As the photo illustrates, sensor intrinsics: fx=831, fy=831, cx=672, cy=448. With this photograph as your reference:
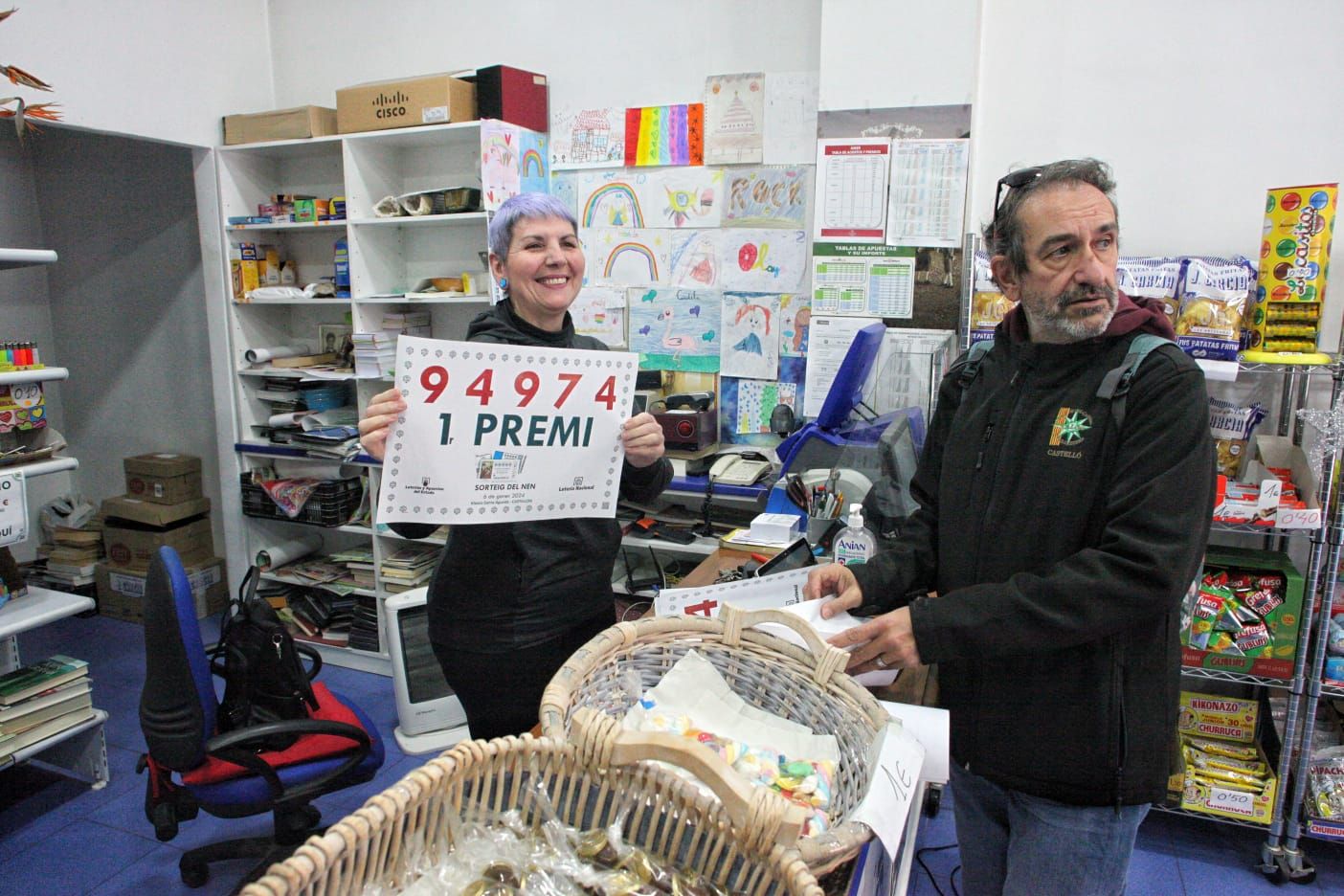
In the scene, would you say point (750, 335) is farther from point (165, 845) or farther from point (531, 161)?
point (165, 845)

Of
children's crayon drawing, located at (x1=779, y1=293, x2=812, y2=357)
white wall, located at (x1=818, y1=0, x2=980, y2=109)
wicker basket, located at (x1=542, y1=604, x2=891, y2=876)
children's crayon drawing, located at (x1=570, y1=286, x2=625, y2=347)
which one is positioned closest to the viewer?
wicker basket, located at (x1=542, y1=604, x2=891, y2=876)

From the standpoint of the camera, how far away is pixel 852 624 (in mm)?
1354

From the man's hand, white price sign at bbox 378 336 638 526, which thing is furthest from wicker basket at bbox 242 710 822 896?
white price sign at bbox 378 336 638 526

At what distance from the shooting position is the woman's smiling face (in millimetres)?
1665

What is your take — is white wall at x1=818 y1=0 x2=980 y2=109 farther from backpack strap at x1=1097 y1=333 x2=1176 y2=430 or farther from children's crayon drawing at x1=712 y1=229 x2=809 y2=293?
backpack strap at x1=1097 y1=333 x2=1176 y2=430

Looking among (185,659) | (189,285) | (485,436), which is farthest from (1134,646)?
(189,285)

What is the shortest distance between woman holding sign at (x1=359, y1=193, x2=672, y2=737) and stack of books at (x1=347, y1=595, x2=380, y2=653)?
2244mm

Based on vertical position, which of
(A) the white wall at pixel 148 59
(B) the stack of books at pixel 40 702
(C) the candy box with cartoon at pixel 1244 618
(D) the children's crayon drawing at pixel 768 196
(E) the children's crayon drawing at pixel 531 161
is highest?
(A) the white wall at pixel 148 59

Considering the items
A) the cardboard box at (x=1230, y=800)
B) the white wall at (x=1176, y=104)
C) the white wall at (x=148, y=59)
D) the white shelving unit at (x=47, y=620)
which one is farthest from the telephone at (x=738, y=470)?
the white wall at (x=148, y=59)

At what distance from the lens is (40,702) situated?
8.70 feet

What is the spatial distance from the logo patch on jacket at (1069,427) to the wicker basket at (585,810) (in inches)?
25.9

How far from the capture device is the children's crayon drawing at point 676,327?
344 centimetres

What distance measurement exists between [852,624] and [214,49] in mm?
4034

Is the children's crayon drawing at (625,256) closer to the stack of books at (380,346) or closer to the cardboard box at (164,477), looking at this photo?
the stack of books at (380,346)
